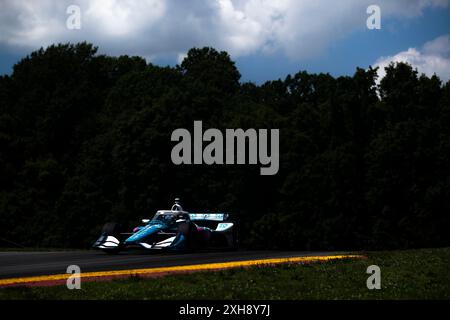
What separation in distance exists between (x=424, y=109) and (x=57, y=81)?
1444 inches

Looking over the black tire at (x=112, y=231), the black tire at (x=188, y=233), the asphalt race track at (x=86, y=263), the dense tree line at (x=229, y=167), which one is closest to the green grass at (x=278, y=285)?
the asphalt race track at (x=86, y=263)

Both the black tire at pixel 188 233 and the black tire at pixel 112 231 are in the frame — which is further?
the black tire at pixel 112 231

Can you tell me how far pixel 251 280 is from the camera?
44.9 feet

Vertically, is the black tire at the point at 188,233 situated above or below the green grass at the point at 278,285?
above

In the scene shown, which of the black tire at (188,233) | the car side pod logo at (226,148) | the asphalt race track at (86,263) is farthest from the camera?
the car side pod logo at (226,148)

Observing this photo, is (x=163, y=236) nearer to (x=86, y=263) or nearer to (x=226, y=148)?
(x=86, y=263)

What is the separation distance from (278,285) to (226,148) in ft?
157

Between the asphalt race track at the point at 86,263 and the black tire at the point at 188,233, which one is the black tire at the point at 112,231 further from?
the asphalt race track at the point at 86,263

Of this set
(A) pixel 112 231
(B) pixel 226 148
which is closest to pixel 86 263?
(A) pixel 112 231

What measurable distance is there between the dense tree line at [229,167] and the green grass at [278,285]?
3229 cm

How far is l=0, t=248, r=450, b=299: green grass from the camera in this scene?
462 inches

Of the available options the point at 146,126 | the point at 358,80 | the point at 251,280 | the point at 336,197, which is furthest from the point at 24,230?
the point at 251,280

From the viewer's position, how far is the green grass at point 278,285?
38.5 ft

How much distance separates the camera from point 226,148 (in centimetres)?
Answer: 6056
